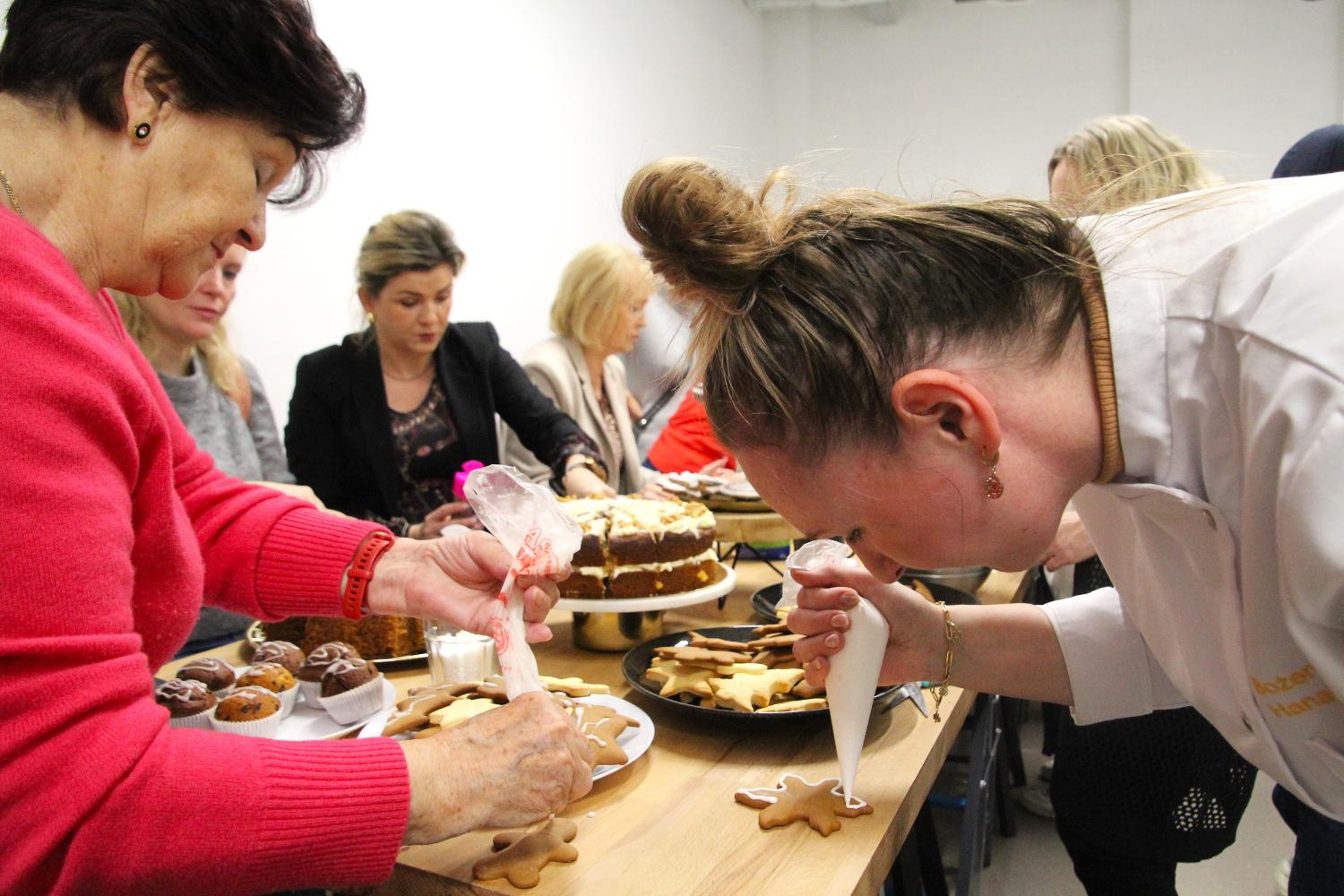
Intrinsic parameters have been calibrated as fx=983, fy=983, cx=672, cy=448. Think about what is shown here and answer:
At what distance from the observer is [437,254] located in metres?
3.24

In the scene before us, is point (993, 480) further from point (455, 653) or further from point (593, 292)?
point (593, 292)

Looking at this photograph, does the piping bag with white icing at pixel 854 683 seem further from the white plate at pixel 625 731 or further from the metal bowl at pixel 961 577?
the metal bowl at pixel 961 577

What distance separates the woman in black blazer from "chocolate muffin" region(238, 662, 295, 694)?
1640mm

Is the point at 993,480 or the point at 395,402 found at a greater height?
the point at 993,480

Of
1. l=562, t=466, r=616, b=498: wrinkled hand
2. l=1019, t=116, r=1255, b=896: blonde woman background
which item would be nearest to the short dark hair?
l=1019, t=116, r=1255, b=896: blonde woman background

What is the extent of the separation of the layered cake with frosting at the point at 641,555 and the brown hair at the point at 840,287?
32.0 inches

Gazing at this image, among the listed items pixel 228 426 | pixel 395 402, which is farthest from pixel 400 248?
pixel 228 426

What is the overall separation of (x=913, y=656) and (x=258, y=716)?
3.13 ft

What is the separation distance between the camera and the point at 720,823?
1172 millimetres

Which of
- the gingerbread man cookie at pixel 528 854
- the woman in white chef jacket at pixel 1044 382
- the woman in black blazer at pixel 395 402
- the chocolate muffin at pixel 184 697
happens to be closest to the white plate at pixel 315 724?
the chocolate muffin at pixel 184 697

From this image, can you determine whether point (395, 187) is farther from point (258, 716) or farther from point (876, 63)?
point (876, 63)

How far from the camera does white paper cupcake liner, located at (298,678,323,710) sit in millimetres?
1496

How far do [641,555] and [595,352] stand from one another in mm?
2648

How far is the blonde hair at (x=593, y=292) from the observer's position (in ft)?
14.2
